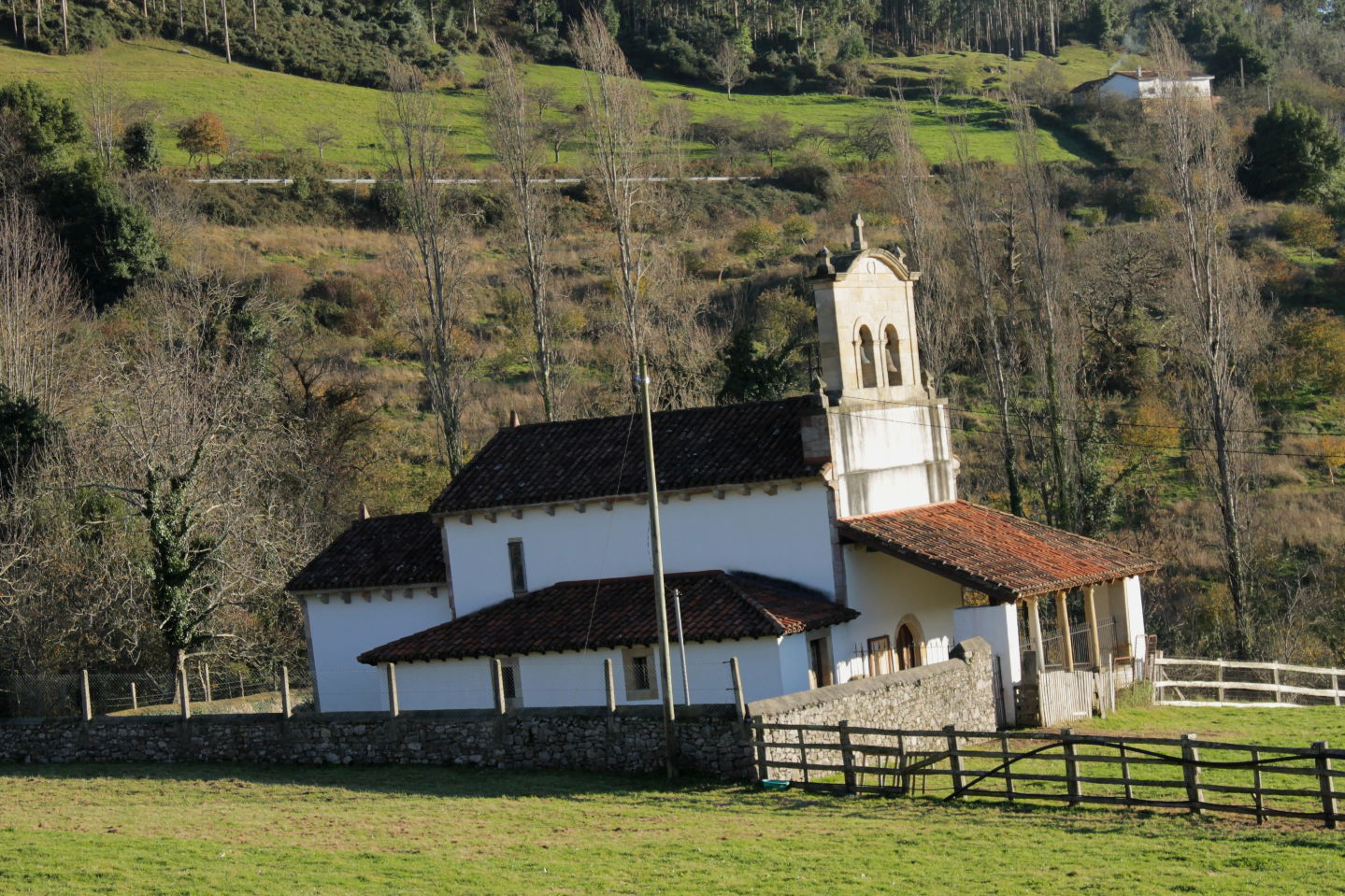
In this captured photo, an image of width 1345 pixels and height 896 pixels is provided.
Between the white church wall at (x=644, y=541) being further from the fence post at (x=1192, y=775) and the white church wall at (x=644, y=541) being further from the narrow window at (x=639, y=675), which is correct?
the fence post at (x=1192, y=775)

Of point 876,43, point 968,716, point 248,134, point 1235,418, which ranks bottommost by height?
point 968,716

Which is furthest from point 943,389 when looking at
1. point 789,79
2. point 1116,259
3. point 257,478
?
point 789,79

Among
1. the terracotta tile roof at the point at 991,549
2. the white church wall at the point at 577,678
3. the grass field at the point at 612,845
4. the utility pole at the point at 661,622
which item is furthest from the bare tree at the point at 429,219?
the grass field at the point at 612,845

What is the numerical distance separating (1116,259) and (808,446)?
35.9m

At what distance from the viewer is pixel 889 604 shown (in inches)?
1193

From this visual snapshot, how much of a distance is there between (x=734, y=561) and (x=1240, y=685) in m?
10.4

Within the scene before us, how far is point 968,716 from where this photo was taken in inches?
1052

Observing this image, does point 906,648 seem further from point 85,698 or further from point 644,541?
point 85,698

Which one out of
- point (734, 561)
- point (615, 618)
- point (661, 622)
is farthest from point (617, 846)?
point (734, 561)

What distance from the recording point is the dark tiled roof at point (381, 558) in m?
33.1

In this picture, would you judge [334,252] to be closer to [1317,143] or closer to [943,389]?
[943,389]

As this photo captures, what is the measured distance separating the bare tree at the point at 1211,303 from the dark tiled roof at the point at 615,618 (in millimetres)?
15772

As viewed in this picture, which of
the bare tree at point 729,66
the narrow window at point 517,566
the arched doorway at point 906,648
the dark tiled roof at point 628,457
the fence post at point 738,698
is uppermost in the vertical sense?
the bare tree at point 729,66

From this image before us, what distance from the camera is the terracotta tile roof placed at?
2817 centimetres
